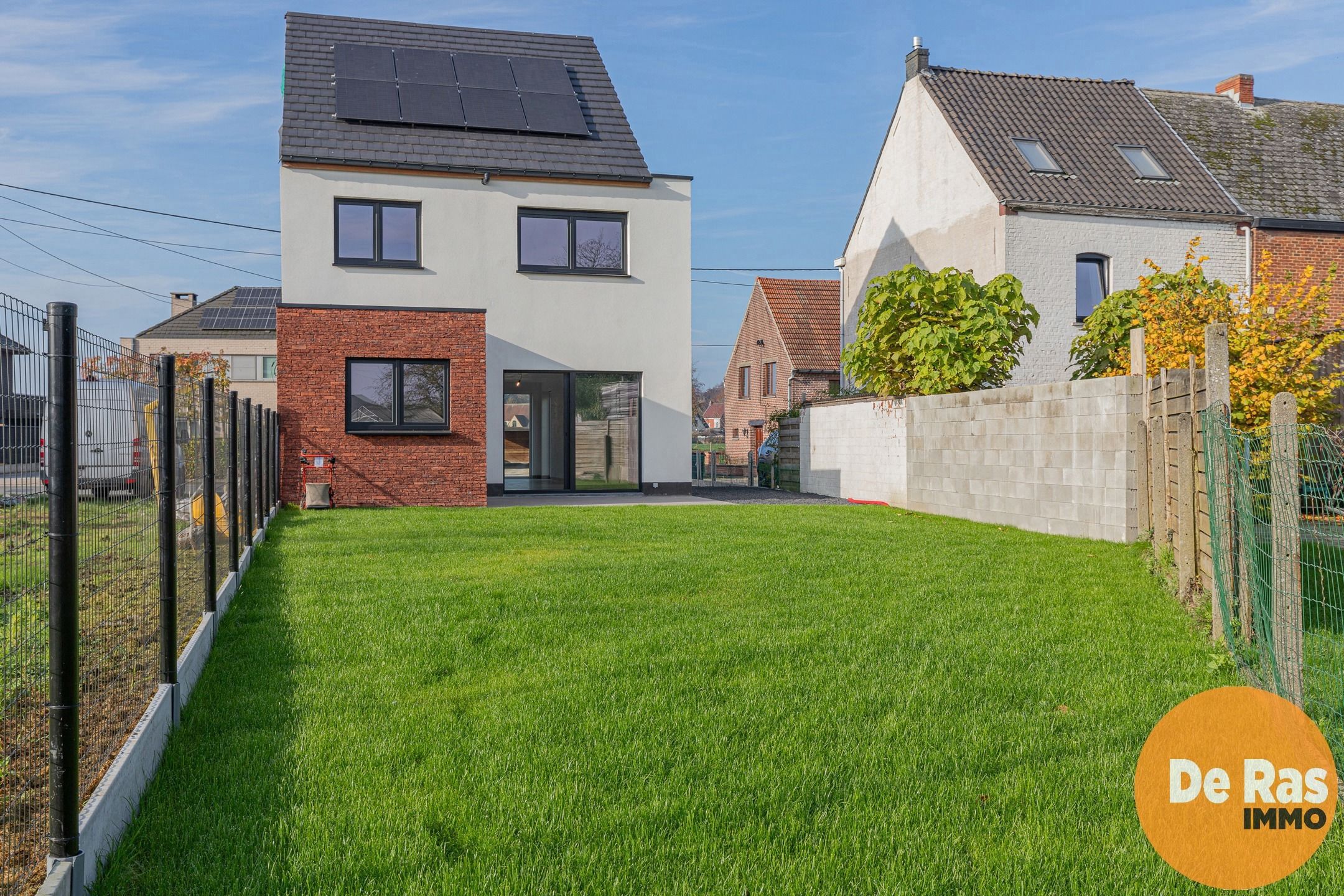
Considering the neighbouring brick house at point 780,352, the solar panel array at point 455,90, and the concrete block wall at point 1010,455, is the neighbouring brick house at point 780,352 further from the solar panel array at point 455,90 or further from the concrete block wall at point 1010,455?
the concrete block wall at point 1010,455

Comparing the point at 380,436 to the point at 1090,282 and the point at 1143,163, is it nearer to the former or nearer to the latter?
the point at 1090,282

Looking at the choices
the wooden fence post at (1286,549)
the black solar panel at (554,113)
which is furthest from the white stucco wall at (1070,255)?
the wooden fence post at (1286,549)

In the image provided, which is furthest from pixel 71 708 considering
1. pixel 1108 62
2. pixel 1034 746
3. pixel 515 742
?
pixel 1108 62

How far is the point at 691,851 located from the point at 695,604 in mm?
3973

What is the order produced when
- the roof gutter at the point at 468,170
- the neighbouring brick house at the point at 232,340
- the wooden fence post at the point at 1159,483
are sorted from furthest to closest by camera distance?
the neighbouring brick house at the point at 232,340
the roof gutter at the point at 468,170
the wooden fence post at the point at 1159,483

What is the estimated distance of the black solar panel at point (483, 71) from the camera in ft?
66.6

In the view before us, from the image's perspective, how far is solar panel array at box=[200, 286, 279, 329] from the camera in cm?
4397

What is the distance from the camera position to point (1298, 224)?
2092 cm

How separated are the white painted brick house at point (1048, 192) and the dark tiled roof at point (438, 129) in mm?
6852

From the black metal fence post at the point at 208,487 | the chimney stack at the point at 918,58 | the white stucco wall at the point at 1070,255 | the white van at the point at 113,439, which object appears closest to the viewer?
the white van at the point at 113,439

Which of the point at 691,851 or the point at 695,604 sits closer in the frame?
the point at 691,851

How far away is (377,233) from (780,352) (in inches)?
792

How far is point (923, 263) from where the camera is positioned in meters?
23.0

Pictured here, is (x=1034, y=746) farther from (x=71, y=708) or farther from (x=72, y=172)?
(x=72, y=172)
